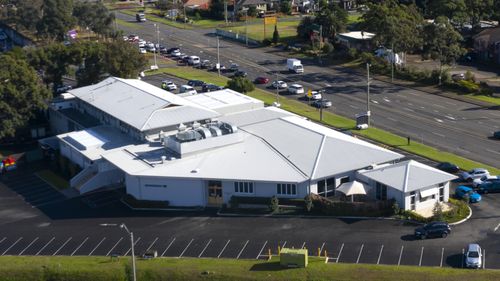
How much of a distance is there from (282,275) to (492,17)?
127 m

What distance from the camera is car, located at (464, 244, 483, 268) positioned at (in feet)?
224

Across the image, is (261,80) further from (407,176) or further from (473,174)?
(407,176)

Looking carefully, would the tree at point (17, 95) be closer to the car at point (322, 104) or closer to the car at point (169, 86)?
the car at point (169, 86)

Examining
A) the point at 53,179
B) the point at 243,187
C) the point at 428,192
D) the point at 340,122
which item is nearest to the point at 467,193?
the point at 428,192

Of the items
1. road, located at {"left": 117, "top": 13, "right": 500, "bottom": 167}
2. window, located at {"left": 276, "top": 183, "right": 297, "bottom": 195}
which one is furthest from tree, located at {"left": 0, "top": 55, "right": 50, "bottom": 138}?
road, located at {"left": 117, "top": 13, "right": 500, "bottom": 167}

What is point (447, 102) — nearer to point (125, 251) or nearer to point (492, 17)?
point (492, 17)

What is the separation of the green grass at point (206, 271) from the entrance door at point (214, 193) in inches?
570

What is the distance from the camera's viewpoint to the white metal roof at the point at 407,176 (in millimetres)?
81938

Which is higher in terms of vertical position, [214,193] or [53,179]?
[214,193]

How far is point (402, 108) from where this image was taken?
126 meters

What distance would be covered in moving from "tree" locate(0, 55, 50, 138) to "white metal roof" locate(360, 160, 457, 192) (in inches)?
2109

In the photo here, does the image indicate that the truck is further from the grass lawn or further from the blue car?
the blue car

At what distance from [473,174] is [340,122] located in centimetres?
3140

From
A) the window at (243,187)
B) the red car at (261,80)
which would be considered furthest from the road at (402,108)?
the window at (243,187)
